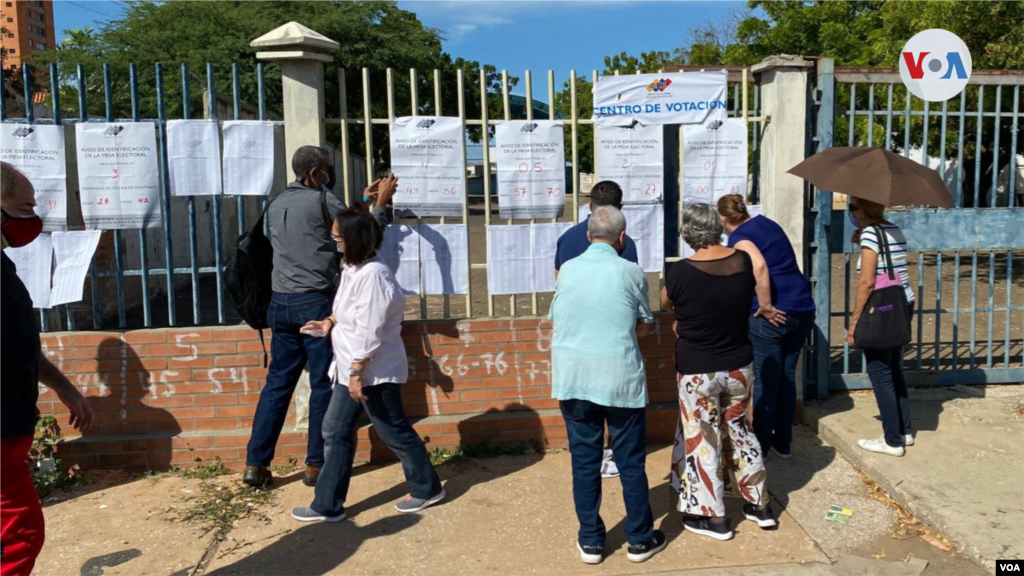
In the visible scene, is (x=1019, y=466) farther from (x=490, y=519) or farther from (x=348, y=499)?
(x=348, y=499)

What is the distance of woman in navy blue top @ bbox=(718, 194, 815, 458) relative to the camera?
4559 millimetres

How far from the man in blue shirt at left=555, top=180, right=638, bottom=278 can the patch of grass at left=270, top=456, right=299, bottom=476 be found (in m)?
2.09

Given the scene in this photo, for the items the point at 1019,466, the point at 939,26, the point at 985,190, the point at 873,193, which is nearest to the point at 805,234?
the point at 873,193

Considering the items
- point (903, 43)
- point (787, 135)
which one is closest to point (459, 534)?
point (787, 135)

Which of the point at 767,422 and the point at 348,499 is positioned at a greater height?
the point at 767,422

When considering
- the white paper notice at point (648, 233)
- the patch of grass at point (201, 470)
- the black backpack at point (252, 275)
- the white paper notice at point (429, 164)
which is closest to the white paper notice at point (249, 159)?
the black backpack at point (252, 275)

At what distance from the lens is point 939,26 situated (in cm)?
974

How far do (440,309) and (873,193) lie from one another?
5759mm

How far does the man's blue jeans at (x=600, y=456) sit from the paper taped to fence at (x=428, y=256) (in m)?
1.67

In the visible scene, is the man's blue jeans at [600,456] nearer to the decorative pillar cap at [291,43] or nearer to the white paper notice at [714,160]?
the white paper notice at [714,160]

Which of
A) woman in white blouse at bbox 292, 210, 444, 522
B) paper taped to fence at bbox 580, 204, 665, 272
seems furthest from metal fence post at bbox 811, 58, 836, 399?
woman in white blouse at bbox 292, 210, 444, 522

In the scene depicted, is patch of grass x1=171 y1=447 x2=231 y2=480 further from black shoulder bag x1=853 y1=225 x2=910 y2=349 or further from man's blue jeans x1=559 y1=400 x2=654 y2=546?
black shoulder bag x1=853 y1=225 x2=910 y2=349

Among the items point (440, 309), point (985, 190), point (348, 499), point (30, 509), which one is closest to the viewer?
point (30, 509)

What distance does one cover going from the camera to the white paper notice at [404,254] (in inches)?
199
